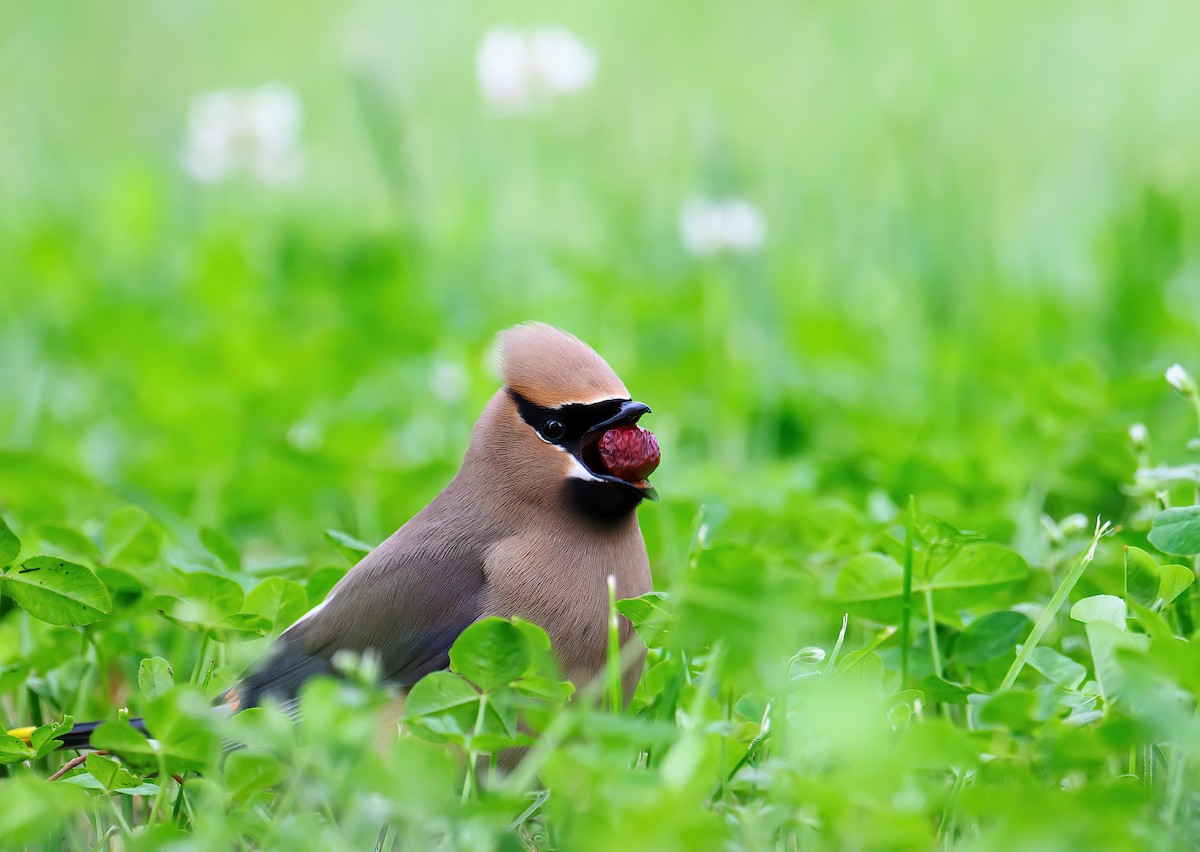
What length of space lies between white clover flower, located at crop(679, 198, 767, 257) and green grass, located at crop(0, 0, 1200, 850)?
8 cm

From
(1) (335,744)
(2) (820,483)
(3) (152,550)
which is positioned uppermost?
(1) (335,744)

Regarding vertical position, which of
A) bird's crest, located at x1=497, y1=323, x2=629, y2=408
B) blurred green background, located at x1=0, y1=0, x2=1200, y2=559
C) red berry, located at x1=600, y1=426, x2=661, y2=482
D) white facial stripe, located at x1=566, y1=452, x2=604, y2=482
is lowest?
blurred green background, located at x1=0, y1=0, x2=1200, y2=559

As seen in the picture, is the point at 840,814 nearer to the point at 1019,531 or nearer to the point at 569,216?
the point at 1019,531

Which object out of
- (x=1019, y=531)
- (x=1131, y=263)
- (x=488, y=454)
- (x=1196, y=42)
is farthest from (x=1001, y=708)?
(x=1196, y=42)

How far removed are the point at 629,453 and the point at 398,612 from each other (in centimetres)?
46

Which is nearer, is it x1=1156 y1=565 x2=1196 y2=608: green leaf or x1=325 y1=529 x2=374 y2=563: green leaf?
x1=1156 y1=565 x2=1196 y2=608: green leaf

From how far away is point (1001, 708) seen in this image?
1910 millimetres

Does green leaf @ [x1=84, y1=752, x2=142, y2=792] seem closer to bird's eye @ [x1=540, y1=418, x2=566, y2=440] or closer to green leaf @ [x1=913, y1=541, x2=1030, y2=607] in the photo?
→ bird's eye @ [x1=540, y1=418, x2=566, y2=440]

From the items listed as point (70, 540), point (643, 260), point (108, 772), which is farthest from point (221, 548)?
point (643, 260)

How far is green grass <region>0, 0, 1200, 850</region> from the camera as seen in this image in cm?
184

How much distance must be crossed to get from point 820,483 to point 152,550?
1.84m

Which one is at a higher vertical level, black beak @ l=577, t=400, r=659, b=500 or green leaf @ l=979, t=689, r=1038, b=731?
black beak @ l=577, t=400, r=659, b=500

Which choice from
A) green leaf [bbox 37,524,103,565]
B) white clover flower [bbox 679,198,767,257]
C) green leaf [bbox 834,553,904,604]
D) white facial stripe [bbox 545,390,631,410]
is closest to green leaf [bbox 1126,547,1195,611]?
Answer: green leaf [bbox 834,553,904,604]

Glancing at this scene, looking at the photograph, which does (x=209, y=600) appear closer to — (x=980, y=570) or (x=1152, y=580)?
(x=980, y=570)
